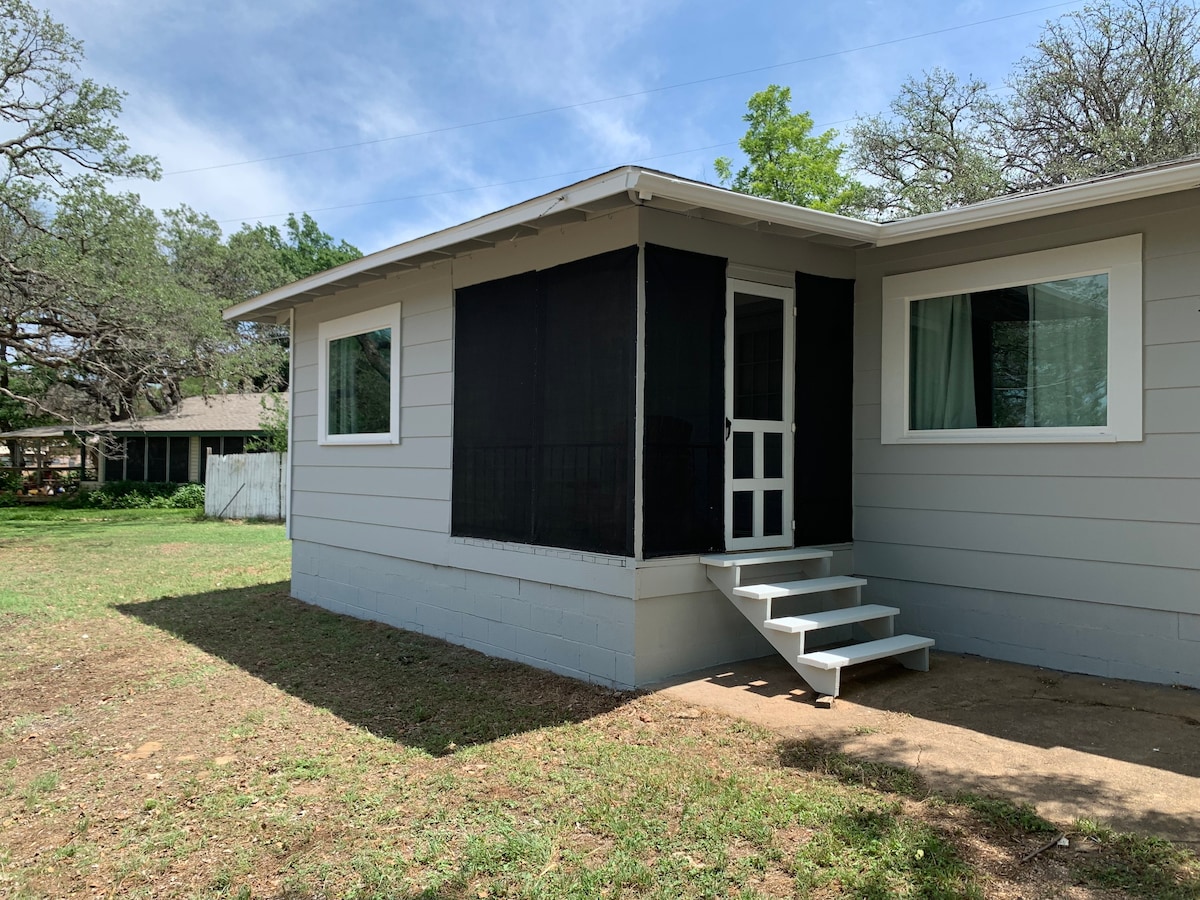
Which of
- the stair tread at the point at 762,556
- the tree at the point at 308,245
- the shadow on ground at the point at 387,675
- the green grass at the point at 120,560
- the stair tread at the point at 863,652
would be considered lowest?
the green grass at the point at 120,560

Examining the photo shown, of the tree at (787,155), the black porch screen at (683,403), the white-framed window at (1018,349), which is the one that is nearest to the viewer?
the white-framed window at (1018,349)

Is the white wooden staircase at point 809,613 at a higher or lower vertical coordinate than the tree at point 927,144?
lower

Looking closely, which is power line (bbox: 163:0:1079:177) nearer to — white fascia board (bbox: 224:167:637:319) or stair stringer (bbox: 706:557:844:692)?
white fascia board (bbox: 224:167:637:319)

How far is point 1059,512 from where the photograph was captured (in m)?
4.98

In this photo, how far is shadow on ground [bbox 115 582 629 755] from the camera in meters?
4.41

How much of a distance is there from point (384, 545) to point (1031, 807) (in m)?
5.41

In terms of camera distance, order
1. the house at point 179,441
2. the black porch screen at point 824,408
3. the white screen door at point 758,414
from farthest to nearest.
A: 1. the house at point 179,441
2. the black porch screen at point 824,408
3. the white screen door at point 758,414

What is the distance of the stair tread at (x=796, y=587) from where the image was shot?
4.76 metres

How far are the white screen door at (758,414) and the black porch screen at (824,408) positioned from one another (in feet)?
0.35

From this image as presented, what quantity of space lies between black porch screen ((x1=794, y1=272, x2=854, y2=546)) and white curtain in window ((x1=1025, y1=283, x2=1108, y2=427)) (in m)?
1.21

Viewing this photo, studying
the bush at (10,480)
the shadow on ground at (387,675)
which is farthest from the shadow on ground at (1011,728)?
the bush at (10,480)

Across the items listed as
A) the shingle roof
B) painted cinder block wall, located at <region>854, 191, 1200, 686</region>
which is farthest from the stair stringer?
the shingle roof

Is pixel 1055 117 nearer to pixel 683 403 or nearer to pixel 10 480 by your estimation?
pixel 683 403

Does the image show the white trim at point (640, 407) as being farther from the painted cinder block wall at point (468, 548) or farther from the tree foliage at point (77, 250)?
the tree foliage at point (77, 250)
